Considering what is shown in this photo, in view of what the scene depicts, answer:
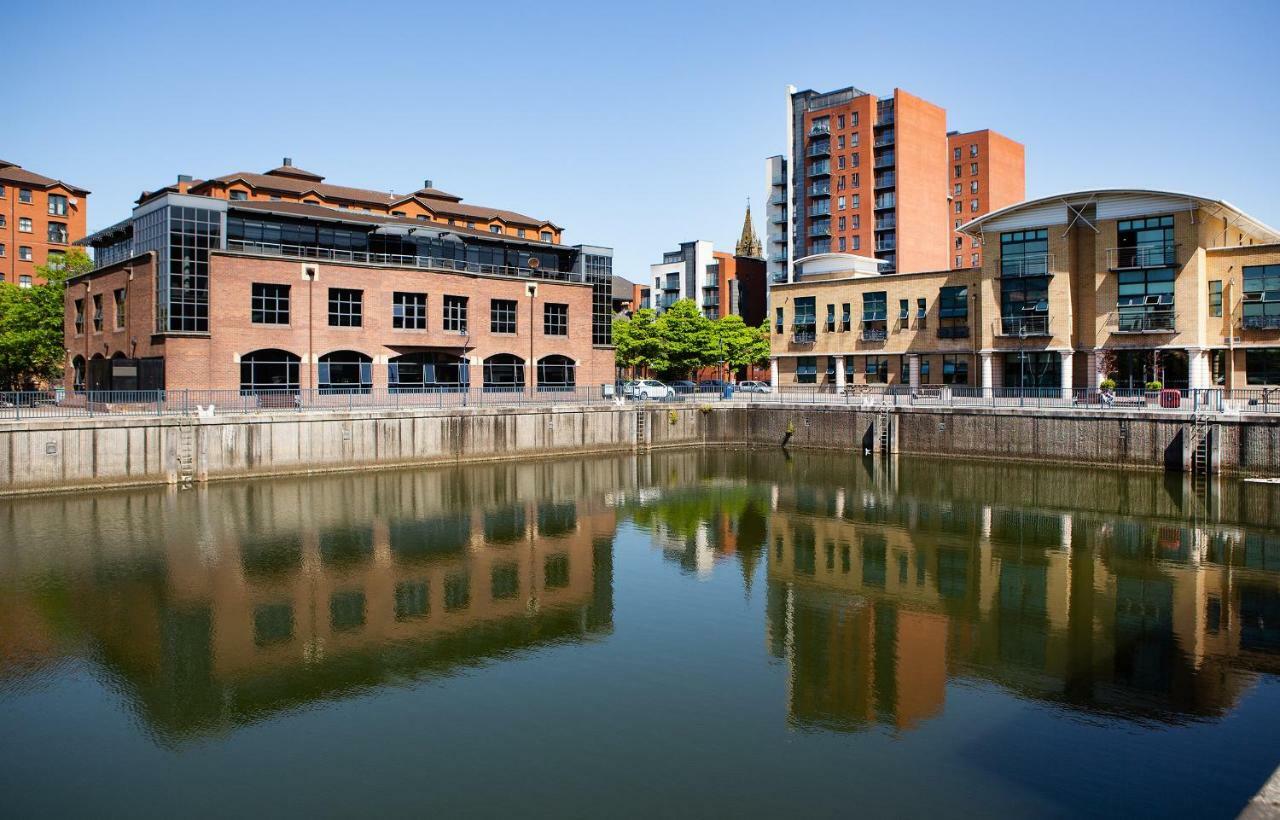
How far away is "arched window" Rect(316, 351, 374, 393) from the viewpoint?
51781 mm

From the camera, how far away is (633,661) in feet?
62.4

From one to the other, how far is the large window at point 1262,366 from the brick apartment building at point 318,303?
3969 centimetres

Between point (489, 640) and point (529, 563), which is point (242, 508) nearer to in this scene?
point (529, 563)

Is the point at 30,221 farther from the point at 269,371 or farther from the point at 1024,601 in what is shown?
the point at 1024,601

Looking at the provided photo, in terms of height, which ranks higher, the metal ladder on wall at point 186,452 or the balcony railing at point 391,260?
the balcony railing at point 391,260

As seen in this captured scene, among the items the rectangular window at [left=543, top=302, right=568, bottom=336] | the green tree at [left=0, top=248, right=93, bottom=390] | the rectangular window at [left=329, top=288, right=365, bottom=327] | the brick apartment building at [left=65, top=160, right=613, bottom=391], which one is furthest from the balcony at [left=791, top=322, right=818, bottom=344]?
the green tree at [left=0, top=248, right=93, bottom=390]

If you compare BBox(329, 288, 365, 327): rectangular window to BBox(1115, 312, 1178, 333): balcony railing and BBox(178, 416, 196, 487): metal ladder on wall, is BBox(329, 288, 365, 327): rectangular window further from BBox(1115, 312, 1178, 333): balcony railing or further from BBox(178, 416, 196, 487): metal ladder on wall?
BBox(1115, 312, 1178, 333): balcony railing

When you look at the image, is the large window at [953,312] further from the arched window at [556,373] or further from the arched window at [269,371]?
the arched window at [269,371]

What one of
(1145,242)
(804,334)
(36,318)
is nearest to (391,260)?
(36,318)

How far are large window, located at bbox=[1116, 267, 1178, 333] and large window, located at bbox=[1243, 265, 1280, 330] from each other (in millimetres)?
3563

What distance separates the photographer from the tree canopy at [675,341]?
85875mm

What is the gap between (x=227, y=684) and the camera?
17.5 meters

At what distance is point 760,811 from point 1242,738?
8.44 meters

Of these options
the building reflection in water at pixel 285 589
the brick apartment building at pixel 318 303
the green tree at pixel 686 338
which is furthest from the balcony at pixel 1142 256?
the green tree at pixel 686 338
